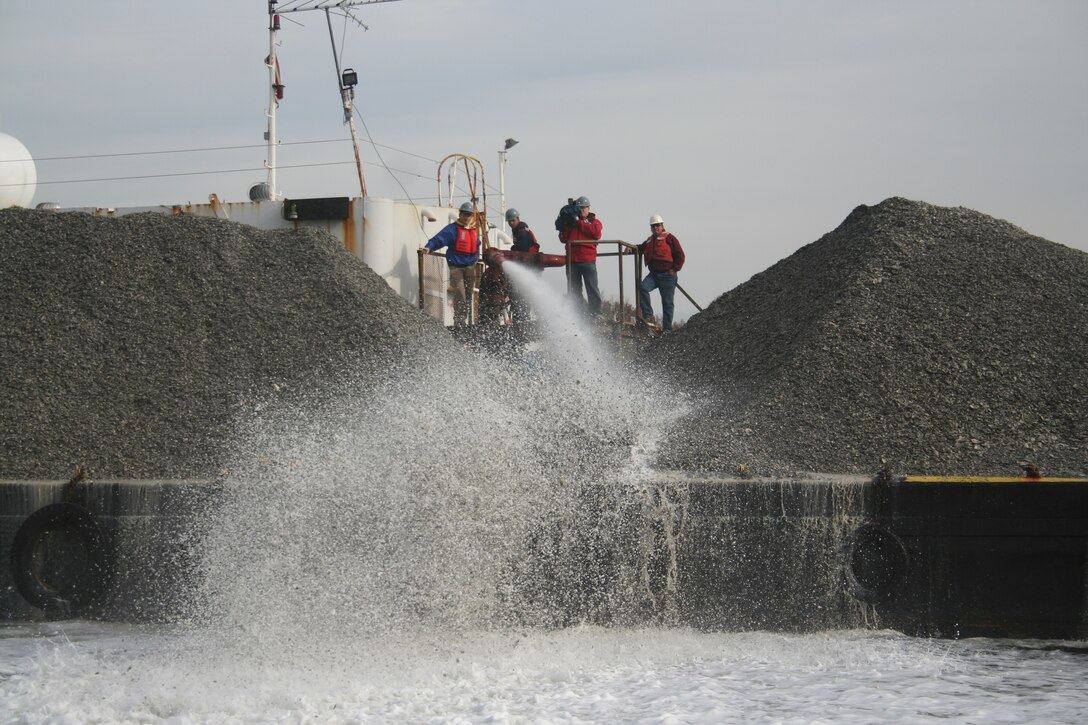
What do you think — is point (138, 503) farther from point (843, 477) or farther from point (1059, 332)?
point (1059, 332)

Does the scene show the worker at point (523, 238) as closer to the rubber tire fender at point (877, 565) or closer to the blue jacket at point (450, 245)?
the blue jacket at point (450, 245)

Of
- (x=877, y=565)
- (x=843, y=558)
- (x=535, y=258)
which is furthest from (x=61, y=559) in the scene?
(x=535, y=258)

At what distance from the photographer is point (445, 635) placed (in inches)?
283

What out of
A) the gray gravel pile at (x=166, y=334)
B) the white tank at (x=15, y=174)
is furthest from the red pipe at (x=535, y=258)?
the white tank at (x=15, y=174)

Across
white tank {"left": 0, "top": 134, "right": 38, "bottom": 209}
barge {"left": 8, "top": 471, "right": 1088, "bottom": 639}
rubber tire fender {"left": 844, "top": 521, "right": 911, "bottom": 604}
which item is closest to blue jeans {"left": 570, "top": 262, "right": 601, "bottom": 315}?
barge {"left": 8, "top": 471, "right": 1088, "bottom": 639}

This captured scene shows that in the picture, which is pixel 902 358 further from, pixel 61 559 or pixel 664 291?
pixel 61 559

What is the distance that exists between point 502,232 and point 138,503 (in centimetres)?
737

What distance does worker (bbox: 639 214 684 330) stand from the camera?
1200 centimetres

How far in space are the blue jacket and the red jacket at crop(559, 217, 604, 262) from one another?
952mm

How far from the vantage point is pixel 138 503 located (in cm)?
754

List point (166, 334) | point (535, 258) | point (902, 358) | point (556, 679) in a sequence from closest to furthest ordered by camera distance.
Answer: point (556, 679)
point (902, 358)
point (166, 334)
point (535, 258)

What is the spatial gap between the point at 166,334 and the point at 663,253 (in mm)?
5049

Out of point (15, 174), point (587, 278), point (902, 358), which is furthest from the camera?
point (15, 174)

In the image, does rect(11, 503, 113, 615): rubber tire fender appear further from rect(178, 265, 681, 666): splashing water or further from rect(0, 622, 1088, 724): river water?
rect(178, 265, 681, 666): splashing water
